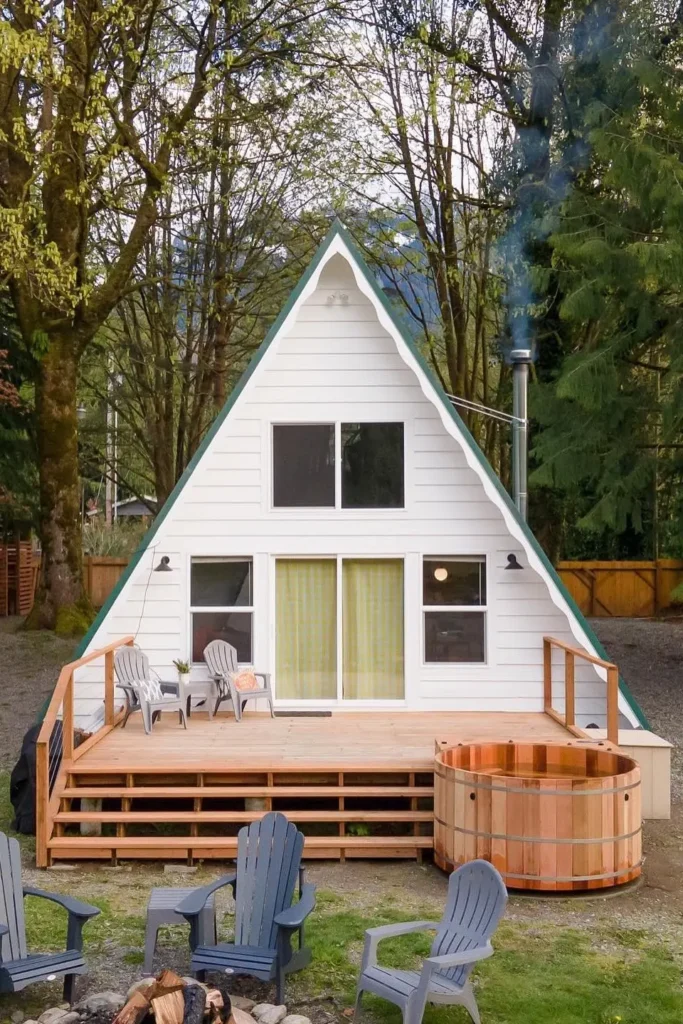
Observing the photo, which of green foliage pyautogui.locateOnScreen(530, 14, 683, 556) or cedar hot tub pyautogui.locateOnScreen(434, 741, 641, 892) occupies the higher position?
green foliage pyautogui.locateOnScreen(530, 14, 683, 556)

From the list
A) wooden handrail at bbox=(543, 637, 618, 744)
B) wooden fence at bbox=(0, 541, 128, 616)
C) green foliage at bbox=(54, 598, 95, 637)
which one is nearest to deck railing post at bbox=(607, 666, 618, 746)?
wooden handrail at bbox=(543, 637, 618, 744)

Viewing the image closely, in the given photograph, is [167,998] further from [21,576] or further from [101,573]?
[21,576]

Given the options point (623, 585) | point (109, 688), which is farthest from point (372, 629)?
point (623, 585)

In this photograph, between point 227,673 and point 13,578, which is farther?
point 13,578

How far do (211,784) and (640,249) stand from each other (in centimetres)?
827

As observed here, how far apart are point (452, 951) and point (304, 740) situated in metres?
4.47

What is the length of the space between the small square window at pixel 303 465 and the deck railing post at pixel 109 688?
8.04ft

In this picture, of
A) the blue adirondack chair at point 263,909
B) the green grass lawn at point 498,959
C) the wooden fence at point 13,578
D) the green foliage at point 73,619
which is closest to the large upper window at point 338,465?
the green grass lawn at point 498,959

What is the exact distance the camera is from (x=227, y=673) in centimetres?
1083

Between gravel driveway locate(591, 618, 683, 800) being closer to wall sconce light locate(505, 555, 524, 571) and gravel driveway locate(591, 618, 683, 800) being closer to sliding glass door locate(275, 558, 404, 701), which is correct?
wall sconce light locate(505, 555, 524, 571)

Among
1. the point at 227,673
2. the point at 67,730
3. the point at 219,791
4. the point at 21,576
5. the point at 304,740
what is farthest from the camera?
the point at 21,576

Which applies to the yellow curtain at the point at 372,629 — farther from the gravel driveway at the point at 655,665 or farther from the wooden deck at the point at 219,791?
the gravel driveway at the point at 655,665

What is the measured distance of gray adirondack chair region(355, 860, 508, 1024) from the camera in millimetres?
5102

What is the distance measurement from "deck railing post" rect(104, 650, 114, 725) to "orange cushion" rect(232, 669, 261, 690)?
121cm
